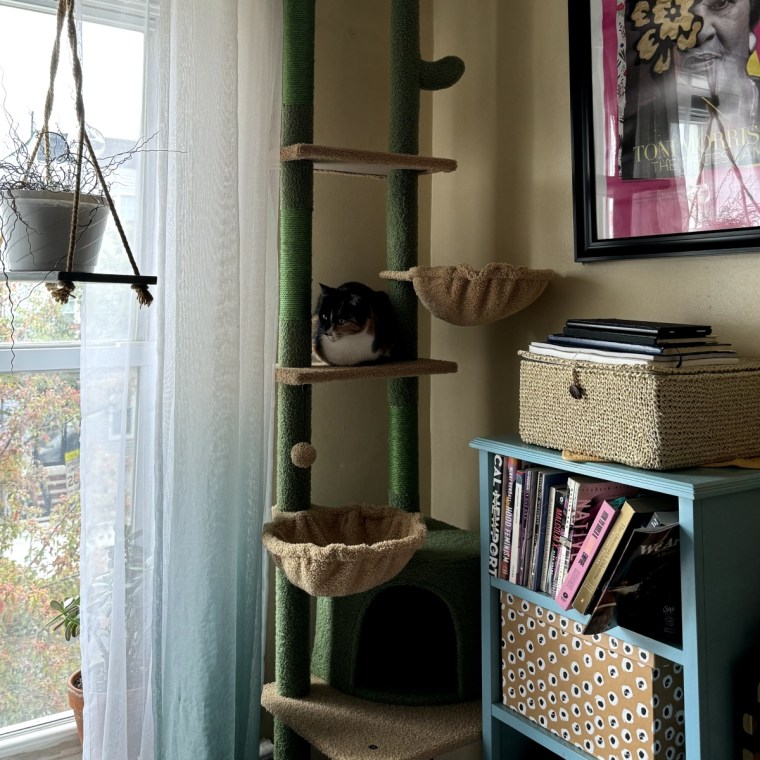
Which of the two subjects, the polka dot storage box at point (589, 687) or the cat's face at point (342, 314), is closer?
the polka dot storage box at point (589, 687)

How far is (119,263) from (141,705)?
2.94ft

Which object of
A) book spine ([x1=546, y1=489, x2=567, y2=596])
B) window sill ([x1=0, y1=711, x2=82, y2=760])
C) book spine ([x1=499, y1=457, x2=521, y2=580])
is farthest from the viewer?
window sill ([x1=0, y1=711, x2=82, y2=760])

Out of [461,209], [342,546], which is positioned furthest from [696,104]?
[342,546]

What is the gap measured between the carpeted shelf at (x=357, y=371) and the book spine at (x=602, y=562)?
626 millimetres

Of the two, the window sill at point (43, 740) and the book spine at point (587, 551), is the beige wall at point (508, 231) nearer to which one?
the book spine at point (587, 551)

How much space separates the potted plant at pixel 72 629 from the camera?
1634mm

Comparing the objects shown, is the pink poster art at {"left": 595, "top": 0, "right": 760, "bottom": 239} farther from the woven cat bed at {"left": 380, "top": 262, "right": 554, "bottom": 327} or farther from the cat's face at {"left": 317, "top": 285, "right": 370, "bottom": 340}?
the cat's face at {"left": 317, "top": 285, "right": 370, "bottom": 340}

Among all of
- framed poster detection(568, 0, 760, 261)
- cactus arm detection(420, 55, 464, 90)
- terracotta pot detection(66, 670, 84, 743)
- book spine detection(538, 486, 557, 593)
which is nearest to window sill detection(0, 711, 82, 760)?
terracotta pot detection(66, 670, 84, 743)

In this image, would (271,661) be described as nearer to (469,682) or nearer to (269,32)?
(469,682)

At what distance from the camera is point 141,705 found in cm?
160

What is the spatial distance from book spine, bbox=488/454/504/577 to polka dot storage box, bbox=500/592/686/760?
7 cm

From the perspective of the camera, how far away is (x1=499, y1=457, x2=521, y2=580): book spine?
1484 millimetres

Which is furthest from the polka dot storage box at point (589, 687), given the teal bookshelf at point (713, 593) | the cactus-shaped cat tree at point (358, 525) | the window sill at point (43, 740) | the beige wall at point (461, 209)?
the window sill at point (43, 740)

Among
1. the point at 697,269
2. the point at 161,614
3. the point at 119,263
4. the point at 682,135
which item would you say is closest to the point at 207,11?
the point at 119,263
